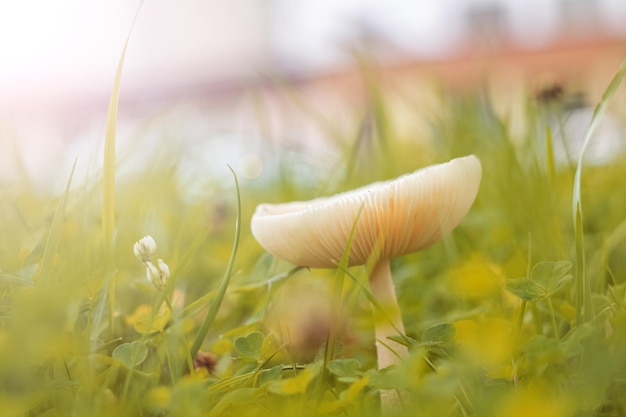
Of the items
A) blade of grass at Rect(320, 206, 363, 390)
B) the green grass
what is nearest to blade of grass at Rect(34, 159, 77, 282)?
the green grass

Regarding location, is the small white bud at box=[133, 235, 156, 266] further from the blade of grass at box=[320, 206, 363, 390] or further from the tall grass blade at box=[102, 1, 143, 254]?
the blade of grass at box=[320, 206, 363, 390]

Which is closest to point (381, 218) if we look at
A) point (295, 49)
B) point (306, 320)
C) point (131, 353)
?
point (306, 320)

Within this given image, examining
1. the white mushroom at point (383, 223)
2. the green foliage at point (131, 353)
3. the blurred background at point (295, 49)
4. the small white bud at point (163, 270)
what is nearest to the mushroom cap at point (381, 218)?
the white mushroom at point (383, 223)

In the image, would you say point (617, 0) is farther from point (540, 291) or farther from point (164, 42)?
point (540, 291)

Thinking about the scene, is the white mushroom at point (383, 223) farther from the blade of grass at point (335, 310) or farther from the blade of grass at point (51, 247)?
the blade of grass at point (51, 247)

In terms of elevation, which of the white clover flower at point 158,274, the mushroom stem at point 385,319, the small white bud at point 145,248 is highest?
the small white bud at point 145,248

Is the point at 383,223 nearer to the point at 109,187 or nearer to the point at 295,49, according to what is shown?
the point at 109,187
